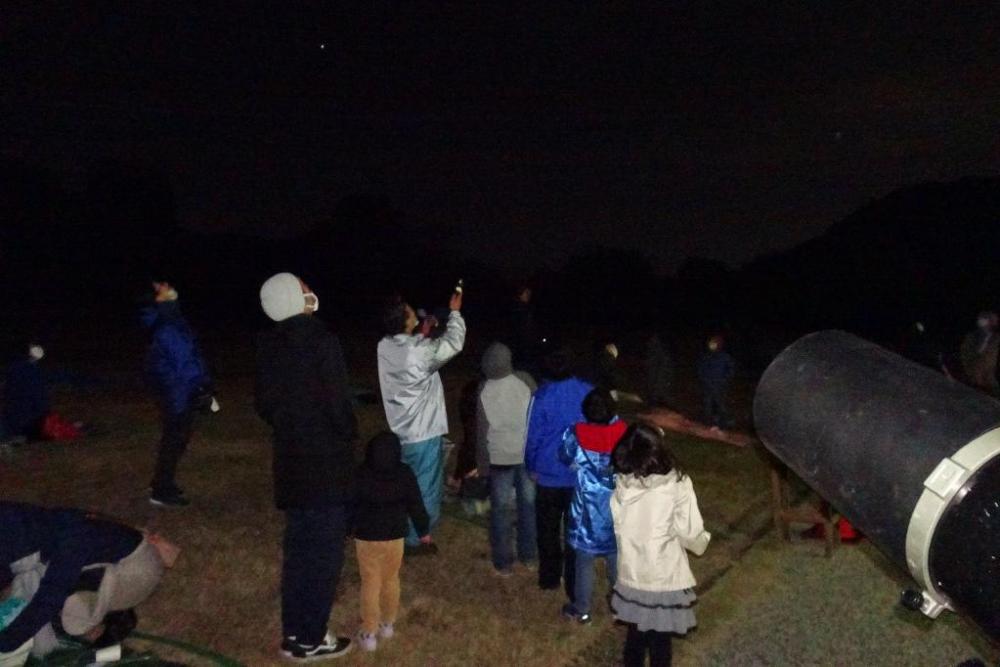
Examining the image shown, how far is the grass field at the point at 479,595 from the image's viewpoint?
15.6ft

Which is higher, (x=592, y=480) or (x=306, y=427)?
(x=306, y=427)

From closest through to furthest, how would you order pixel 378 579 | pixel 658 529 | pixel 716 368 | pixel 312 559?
1. pixel 658 529
2. pixel 312 559
3. pixel 378 579
4. pixel 716 368

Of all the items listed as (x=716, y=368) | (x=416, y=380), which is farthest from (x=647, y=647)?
(x=716, y=368)

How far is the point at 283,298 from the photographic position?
4141 mm

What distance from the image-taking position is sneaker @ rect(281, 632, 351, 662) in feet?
14.5

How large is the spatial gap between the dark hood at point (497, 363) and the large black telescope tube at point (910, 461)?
2896 mm

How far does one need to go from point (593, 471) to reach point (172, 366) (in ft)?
11.3

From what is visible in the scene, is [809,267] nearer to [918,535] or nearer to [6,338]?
[6,338]

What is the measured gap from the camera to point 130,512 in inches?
265

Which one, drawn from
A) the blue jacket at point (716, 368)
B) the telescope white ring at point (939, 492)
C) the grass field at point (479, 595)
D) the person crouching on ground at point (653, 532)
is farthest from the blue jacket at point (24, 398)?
the telescope white ring at point (939, 492)

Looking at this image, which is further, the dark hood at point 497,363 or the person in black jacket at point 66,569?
the dark hood at point 497,363

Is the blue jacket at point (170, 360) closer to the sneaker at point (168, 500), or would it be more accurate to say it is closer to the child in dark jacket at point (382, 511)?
the sneaker at point (168, 500)

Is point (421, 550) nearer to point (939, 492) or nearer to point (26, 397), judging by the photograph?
point (939, 492)

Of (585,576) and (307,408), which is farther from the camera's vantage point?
(585,576)
